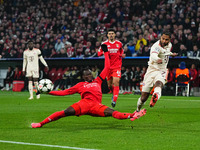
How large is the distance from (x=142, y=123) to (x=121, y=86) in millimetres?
17322

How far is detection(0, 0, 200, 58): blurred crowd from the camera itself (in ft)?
80.1

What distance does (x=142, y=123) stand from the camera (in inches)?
354

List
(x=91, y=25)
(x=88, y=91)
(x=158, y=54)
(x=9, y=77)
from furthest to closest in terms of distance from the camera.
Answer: (x=9, y=77) < (x=91, y=25) < (x=158, y=54) < (x=88, y=91)

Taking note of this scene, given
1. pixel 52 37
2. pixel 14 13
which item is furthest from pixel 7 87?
pixel 14 13

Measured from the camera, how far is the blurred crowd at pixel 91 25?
24.4 metres

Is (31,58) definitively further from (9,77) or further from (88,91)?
(9,77)

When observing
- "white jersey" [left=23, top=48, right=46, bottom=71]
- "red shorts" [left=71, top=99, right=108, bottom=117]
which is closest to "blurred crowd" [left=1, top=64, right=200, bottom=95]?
"white jersey" [left=23, top=48, right=46, bottom=71]

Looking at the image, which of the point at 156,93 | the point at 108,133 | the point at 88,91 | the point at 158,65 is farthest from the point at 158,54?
the point at 108,133

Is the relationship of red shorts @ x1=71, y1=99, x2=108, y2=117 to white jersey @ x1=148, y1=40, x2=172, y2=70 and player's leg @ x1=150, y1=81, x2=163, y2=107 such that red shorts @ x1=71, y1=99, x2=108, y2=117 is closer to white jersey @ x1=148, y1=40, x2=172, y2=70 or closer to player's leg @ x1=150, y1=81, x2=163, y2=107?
player's leg @ x1=150, y1=81, x2=163, y2=107

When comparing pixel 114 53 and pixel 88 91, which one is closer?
pixel 88 91

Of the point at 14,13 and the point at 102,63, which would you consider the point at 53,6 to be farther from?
the point at 102,63

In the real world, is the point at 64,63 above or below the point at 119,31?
below

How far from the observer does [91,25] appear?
29.8 m

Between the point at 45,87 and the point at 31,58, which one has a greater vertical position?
the point at 31,58
